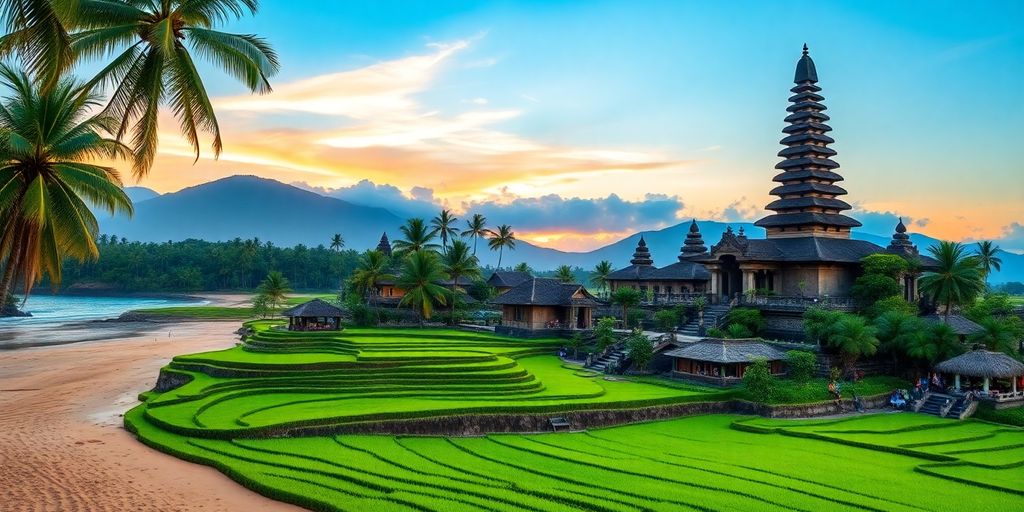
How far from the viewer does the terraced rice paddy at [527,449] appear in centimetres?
1766

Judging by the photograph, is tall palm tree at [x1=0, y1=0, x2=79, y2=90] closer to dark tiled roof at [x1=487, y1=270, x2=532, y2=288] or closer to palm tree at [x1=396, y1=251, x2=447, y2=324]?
palm tree at [x1=396, y1=251, x2=447, y2=324]

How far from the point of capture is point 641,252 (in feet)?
228

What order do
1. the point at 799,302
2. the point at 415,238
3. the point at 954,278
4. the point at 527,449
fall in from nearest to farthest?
the point at 527,449 → the point at 954,278 → the point at 799,302 → the point at 415,238

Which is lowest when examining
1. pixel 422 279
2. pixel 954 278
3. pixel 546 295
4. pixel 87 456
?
pixel 87 456

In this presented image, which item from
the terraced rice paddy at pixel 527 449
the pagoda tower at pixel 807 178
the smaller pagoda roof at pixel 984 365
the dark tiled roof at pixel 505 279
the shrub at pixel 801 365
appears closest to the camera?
the terraced rice paddy at pixel 527 449

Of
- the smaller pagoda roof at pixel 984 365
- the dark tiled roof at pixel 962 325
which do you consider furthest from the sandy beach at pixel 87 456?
the dark tiled roof at pixel 962 325

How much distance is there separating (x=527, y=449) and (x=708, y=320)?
24314mm

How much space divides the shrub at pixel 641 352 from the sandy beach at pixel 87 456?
23092 millimetres

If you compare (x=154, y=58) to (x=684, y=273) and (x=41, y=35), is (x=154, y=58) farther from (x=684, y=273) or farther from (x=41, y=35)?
(x=684, y=273)

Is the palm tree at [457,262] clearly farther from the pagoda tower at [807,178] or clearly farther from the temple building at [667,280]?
the pagoda tower at [807,178]

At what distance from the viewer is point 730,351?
33.7 meters

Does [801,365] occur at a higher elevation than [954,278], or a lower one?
lower

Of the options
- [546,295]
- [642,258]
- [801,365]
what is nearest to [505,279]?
[642,258]

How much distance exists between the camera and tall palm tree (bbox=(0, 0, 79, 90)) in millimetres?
10594
